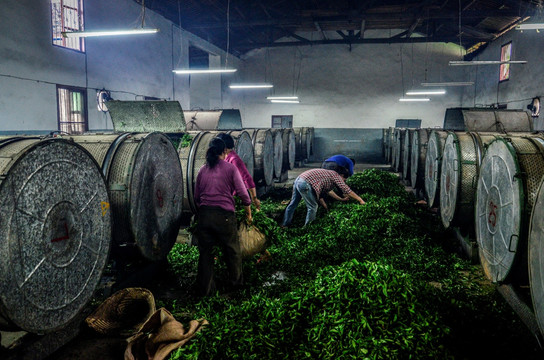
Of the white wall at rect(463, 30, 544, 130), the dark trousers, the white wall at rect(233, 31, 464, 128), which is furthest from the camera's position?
the white wall at rect(233, 31, 464, 128)

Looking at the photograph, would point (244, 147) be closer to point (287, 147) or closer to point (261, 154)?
point (261, 154)

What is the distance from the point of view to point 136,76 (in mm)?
15836

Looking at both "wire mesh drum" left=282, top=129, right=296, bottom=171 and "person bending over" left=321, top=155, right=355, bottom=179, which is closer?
"person bending over" left=321, top=155, right=355, bottom=179

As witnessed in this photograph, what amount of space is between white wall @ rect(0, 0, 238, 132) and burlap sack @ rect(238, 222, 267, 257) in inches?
301

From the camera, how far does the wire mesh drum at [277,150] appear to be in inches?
524

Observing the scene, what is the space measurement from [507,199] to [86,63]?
12833 mm

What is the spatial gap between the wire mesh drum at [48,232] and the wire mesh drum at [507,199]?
13.8 ft

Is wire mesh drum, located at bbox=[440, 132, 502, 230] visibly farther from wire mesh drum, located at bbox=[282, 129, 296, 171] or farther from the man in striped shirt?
wire mesh drum, located at bbox=[282, 129, 296, 171]

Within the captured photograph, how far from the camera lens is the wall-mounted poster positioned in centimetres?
1877

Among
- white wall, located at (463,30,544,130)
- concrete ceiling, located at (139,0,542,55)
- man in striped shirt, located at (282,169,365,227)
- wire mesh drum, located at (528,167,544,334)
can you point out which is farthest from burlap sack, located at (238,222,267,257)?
white wall, located at (463,30,544,130)

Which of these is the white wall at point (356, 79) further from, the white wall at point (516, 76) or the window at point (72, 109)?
the window at point (72, 109)

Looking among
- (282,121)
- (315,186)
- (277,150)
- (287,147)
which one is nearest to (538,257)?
(315,186)

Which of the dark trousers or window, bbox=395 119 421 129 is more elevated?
window, bbox=395 119 421 129

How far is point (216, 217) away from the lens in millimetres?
4910
